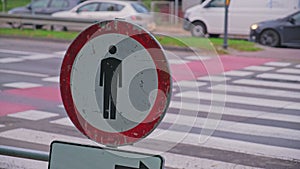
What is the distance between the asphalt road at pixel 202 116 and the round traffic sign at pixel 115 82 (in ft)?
0.57

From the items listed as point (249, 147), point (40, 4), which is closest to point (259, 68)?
point (249, 147)

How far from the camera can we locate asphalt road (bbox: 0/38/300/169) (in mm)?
3105

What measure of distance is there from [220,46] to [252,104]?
9018mm

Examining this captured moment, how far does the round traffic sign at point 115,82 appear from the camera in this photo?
2668mm

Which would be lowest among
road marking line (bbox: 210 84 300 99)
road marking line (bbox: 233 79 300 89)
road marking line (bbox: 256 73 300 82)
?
road marking line (bbox: 256 73 300 82)

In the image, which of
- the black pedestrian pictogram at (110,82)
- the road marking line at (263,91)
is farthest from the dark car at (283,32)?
the black pedestrian pictogram at (110,82)

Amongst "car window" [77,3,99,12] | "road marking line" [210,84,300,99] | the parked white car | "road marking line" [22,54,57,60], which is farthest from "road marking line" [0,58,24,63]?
"car window" [77,3,99,12]

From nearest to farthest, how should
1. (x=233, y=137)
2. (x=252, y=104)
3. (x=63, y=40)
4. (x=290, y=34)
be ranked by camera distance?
(x=233, y=137) → (x=252, y=104) → (x=290, y=34) → (x=63, y=40)

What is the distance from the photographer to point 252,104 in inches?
410

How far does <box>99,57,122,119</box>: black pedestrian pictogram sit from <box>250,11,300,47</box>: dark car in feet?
22.7

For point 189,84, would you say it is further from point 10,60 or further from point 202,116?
point 10,60

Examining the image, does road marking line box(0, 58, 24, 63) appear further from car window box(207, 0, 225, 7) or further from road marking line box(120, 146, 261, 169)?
road marking line box(120, 146, 261, 169)

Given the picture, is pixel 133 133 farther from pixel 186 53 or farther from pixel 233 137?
pixel 233 137

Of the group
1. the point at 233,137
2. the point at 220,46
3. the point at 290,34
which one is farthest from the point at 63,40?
the point at 233,137
